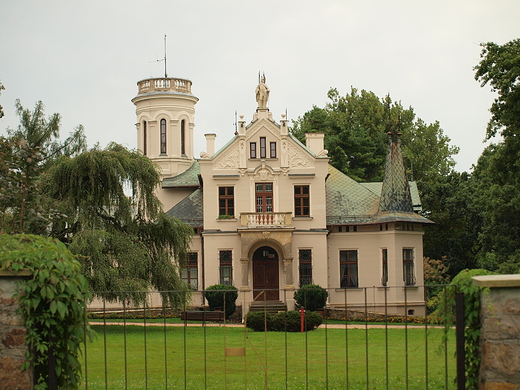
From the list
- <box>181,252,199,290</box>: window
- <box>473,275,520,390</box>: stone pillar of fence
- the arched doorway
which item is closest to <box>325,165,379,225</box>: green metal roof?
the arched doorway

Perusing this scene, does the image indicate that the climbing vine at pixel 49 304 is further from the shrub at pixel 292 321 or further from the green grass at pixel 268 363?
the shrub at pixel 292 321

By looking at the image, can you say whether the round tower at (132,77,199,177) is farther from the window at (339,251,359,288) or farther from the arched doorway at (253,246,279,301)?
the window at (339,251,359,288)

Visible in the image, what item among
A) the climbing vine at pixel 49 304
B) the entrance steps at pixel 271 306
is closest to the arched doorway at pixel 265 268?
the entrance steps at pixel 271 306

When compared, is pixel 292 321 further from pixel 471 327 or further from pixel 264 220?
pixel 471 327

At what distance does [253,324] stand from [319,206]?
1471 cm

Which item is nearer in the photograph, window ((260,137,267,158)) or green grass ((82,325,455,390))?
green grass ((82,325,455,390))

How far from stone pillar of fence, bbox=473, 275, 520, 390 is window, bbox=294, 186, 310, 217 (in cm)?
2862

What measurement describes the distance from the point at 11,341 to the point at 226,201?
28.8m

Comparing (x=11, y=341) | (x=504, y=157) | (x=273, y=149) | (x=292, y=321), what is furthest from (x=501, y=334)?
(x=273, y=149)

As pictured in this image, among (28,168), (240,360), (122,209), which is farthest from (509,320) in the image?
(122,209)

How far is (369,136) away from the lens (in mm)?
57969

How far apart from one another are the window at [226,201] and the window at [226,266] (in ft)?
6.28

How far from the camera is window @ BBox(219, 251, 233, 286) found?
120 ft

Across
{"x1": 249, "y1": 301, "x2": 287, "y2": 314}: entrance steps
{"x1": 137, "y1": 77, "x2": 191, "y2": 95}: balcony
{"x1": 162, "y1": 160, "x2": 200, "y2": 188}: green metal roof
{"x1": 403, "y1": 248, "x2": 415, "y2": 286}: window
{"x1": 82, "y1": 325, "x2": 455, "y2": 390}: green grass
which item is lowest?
{"x1": 249, "y1": 301, "x2": 287, "y2": 314}: entrance steps
